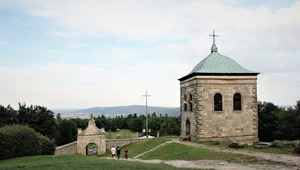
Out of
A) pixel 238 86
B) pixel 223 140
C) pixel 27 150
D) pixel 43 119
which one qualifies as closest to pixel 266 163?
pixel 223 140

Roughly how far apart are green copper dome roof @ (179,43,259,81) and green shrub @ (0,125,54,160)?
16.2m

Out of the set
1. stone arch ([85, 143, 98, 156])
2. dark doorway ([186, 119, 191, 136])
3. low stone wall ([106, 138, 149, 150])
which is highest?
dark doorway ([186, 119, 191, 136])

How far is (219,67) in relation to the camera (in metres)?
29.7

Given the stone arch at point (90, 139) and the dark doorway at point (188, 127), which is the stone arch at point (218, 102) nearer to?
the dark doorway at point (188, 127)

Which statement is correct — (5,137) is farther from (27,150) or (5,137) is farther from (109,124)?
(109,124)

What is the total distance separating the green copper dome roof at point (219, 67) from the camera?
28.8 m

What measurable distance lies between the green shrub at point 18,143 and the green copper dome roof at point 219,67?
53.2 feet

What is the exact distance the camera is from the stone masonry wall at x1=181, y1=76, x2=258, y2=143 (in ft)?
91.6

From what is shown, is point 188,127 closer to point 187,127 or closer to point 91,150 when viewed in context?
point 187,127

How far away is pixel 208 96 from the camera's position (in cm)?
2831

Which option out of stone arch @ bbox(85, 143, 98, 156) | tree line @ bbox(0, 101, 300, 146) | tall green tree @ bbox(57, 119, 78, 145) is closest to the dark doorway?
tree line @ bbox(0, 101, 300, 146)

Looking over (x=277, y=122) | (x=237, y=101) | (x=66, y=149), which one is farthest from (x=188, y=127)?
(x=66, y=149)

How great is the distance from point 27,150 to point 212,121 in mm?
17282

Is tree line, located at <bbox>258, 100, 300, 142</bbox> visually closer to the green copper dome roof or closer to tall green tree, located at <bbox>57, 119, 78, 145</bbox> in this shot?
the green copper dome roof
